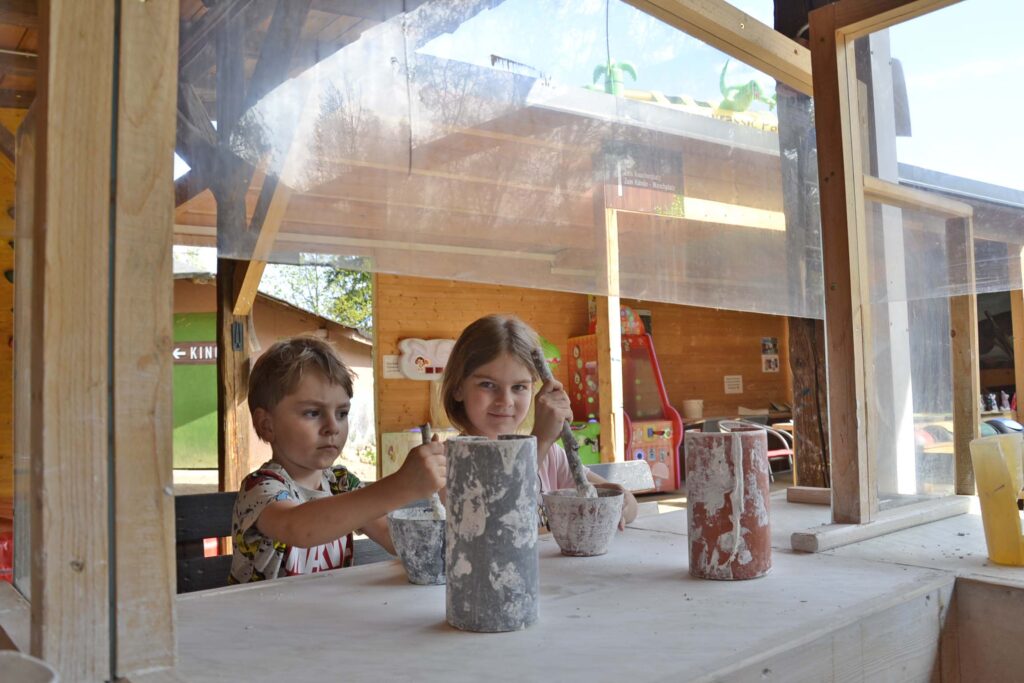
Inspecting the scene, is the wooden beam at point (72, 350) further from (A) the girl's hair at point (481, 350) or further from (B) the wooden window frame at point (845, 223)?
(B) the wooden window frame at point (845, 223)

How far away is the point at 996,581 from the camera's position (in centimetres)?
103

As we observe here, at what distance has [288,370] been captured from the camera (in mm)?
1447

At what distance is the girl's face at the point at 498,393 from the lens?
68.6 inches

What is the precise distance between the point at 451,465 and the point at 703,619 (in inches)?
12.9

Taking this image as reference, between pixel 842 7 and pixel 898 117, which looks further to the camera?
pixel 898 117

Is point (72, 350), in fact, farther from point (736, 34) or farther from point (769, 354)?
point (769, 354)

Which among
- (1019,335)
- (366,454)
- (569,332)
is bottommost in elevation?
(366,454)

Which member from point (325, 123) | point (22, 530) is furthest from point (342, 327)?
point (22, 530)

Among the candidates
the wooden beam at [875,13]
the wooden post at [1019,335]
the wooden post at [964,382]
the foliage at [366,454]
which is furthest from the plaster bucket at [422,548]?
the foliage at [366,454]

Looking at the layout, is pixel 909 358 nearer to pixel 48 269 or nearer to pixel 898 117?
pixel 898 117

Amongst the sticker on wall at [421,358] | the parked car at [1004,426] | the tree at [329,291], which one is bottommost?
the parked car at [1004,426]

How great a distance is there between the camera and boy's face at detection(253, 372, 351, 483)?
144 cm

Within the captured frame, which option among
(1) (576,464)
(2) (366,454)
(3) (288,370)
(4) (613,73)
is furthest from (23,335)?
(2) (366,454)

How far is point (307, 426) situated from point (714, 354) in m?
8.03
